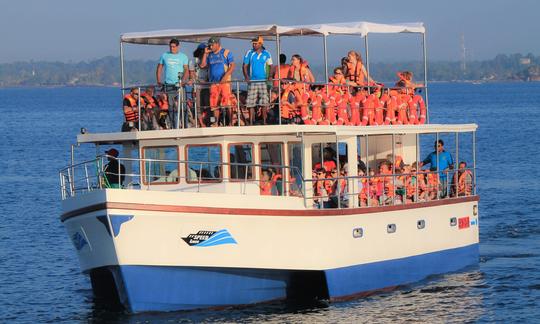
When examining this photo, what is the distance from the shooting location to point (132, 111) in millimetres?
25000

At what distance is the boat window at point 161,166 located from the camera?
24.5 metres

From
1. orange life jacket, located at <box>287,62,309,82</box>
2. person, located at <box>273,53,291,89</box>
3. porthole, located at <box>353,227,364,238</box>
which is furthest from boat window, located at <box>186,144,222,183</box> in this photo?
porthole, located at <box>353,227,364,238</box>

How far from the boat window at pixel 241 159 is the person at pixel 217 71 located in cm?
63

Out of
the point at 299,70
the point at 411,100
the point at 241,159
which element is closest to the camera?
the point at 241,159

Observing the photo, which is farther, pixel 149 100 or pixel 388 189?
pixel 388 189

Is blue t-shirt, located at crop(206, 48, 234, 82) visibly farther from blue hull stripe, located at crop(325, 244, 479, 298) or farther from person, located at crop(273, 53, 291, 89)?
blue hull stripe, located at crop(325, 244, 479, 298)

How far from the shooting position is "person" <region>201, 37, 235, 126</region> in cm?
2444

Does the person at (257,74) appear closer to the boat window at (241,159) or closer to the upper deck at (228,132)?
the boat window at (241,159)

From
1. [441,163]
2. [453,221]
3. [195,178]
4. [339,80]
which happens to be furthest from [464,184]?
[195,178]

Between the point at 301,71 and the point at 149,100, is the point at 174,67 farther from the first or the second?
the point at 301,71

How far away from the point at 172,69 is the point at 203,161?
7.12 ft

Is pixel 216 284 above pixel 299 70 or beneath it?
beneath

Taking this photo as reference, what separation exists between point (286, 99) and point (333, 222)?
2.56 metres

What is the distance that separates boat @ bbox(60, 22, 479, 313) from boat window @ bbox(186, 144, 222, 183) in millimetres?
26
